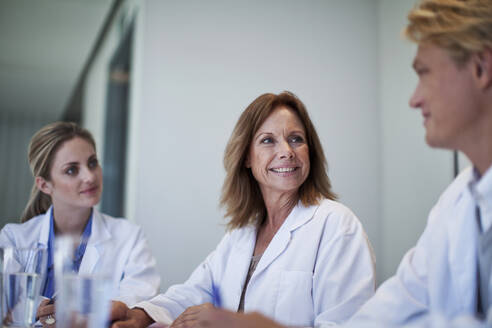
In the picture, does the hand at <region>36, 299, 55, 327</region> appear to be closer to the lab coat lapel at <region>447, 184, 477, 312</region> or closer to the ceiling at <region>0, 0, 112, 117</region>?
the lab coat lapel at <region>447, 184, 477, 312</region>

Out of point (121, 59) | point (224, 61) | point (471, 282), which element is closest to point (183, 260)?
point (224, 61)

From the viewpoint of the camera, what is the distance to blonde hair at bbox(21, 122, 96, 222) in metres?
2.21

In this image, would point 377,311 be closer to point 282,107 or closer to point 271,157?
point 271,157

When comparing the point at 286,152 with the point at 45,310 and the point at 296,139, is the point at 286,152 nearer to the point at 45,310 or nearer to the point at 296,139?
the point at 296,139

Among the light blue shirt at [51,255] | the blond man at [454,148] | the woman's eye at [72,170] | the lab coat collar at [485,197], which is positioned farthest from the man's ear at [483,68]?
the woman's eye at [72,170]

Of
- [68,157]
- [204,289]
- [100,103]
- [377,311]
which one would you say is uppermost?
[100,103]

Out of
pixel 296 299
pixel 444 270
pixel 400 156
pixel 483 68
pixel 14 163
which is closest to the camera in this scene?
pixel 483 68

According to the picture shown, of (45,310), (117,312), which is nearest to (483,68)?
(117,312)

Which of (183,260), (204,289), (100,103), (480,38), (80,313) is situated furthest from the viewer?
(100,103)

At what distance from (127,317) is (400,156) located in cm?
275

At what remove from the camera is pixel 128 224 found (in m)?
2.15

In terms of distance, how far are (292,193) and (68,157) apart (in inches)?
44.2

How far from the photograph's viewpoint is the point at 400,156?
3557 mm

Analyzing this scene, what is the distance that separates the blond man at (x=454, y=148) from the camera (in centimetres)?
90
